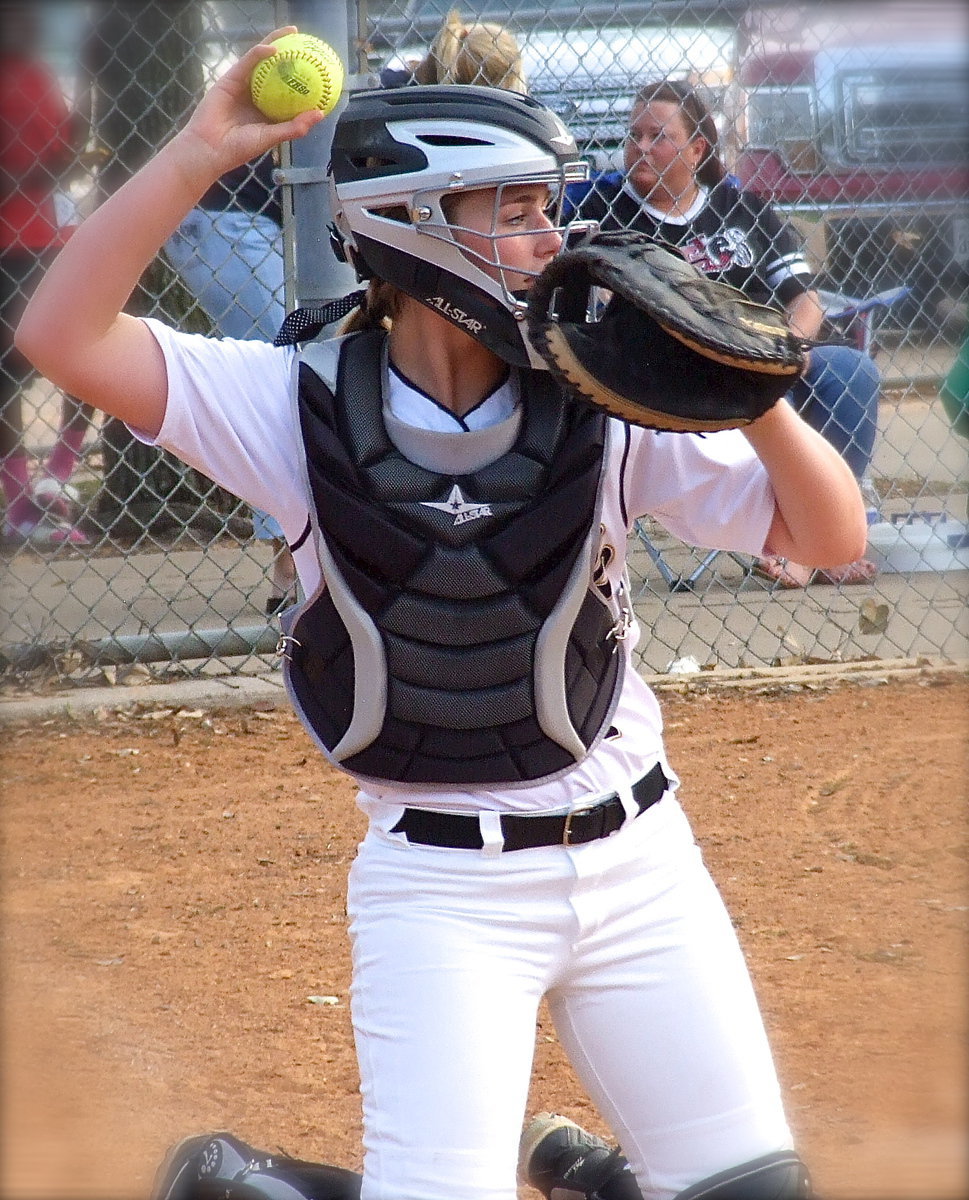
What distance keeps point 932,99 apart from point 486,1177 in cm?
550

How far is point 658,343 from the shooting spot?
200 cm

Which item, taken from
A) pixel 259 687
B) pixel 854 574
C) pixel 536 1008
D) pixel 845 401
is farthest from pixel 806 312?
pixel 536 1008

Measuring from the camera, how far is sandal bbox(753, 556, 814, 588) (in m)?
6.11

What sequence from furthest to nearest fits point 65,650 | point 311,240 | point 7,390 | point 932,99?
point 7,390 → point 932,99 → point 65,650 → point 311,240

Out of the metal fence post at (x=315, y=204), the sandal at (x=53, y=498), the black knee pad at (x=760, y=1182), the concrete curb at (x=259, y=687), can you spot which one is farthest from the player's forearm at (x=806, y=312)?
the black knee pad at (x=760, y=1182)

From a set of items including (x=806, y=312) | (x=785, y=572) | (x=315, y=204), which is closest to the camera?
(x=315, y=204)

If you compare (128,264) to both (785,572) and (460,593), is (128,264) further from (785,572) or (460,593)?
(785,572)

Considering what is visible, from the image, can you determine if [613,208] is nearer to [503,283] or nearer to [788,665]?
[788,665]

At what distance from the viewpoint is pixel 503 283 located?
2.19 m

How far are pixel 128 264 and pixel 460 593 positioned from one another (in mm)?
650

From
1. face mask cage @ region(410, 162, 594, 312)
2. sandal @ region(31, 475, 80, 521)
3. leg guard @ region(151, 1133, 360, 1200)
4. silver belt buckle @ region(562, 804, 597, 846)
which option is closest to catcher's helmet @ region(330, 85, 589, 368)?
face mask cage @ region(410, 162, 594, 312)

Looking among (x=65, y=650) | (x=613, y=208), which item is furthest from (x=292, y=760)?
(x=613, y=208)

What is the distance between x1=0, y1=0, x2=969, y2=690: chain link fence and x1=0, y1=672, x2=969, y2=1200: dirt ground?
2.01ft

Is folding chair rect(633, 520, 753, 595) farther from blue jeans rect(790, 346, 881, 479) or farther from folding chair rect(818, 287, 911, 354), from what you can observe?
folding chair rect(818, 287, 911, 354)
